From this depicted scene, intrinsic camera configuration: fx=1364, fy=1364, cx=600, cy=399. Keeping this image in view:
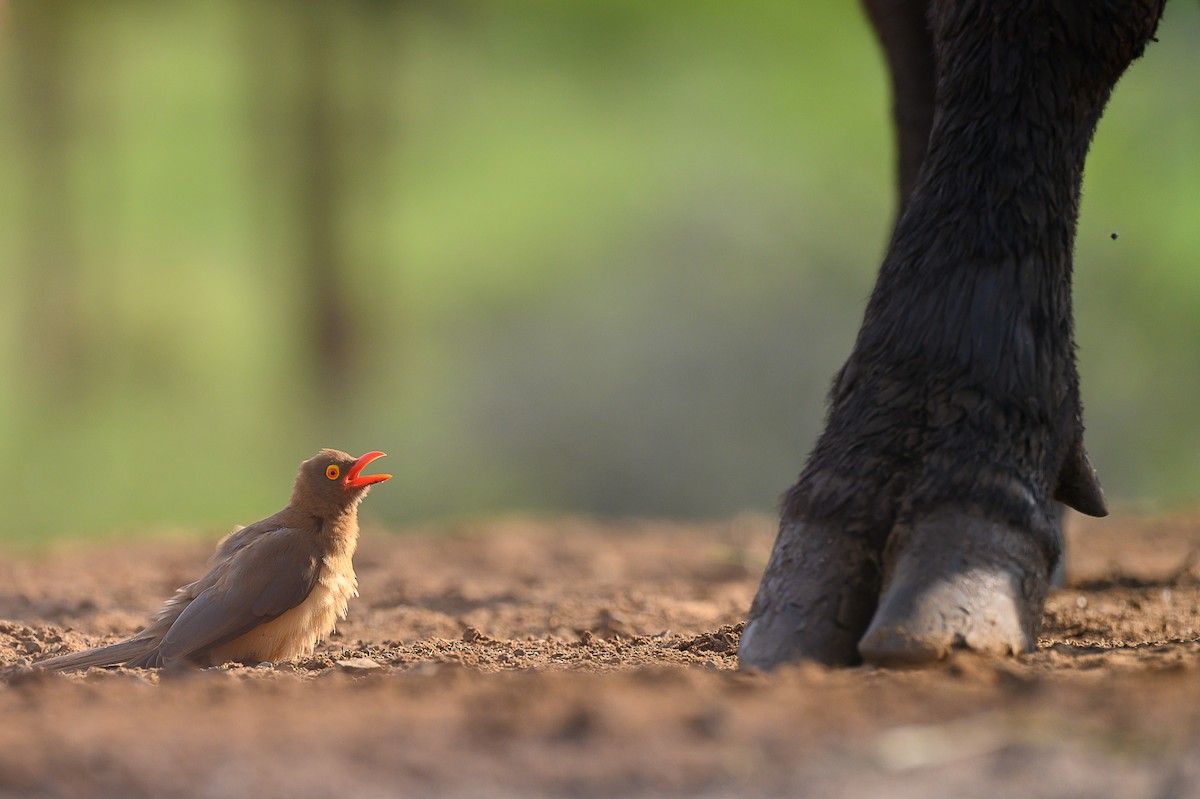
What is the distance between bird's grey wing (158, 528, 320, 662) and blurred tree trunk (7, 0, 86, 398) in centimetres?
849

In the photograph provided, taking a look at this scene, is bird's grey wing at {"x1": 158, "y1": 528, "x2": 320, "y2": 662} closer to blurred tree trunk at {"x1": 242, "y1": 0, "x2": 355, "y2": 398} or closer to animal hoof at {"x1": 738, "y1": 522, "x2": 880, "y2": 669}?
animal hoof at {"x1": 738, "y1": 522, "x2": 880, "y2": 669}

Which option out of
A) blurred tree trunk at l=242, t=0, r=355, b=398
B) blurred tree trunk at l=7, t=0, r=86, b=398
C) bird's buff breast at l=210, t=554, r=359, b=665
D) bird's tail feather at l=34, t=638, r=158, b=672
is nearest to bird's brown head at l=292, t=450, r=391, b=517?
bird's buff breast at l=210, t=554, r=359, b=665

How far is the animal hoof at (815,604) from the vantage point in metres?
2.41

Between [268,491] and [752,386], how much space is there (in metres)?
4.19

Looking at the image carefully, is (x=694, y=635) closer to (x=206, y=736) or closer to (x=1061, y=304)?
(x=1061, y=304)

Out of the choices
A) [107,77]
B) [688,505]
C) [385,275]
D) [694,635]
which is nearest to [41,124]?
[107,77]

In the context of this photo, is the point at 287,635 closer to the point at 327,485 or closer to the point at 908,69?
the point at 327,485

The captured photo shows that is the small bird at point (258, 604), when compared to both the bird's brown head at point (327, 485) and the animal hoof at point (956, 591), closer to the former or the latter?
the bird's brown head at point (327, 485)

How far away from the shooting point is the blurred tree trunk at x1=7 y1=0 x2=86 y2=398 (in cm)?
1134

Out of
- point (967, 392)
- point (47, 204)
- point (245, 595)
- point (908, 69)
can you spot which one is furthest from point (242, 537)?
point (47, 204)

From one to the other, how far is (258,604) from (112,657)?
14.5 inches

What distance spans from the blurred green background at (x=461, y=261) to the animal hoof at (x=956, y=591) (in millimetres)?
8479

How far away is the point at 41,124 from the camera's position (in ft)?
39.2

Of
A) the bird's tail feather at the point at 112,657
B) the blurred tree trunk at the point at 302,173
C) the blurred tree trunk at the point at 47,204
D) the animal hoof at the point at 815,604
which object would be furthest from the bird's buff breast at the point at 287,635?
the blurred tree trunk at the point at 302,173
